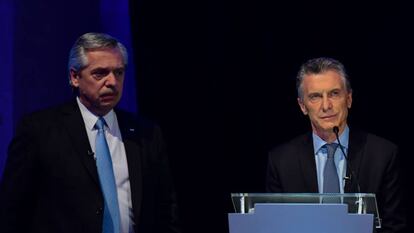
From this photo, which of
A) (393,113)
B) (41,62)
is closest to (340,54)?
(393,113)

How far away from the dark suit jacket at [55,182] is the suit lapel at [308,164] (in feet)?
2.77

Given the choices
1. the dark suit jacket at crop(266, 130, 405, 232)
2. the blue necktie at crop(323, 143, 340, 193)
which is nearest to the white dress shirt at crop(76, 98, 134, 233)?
the dark suit jacket at crop(266, 130, 405, 232)

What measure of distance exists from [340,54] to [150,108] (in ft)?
3.99

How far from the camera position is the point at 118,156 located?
3.51 meters

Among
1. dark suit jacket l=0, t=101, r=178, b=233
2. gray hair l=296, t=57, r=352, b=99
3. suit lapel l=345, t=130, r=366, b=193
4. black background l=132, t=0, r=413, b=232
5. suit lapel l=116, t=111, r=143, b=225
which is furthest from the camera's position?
black background l=132, t=0, r=413, b=232

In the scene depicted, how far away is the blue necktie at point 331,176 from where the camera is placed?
12.1 feet

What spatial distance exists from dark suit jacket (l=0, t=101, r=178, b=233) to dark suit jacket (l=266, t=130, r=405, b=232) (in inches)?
31.9

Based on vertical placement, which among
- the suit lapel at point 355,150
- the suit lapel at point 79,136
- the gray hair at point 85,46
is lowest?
the suit lapel at point 355,150

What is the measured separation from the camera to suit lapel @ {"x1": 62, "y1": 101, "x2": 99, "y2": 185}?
11.1 ft

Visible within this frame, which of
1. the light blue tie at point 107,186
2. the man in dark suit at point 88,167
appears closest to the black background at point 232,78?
the man in dark suit at point 88,167

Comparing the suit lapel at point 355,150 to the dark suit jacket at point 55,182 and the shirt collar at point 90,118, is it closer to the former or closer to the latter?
the dark suit jacket at point 55,182

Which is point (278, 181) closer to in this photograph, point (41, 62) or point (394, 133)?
point (394, 133)

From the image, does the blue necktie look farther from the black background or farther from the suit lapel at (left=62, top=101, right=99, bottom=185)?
the suit lapel at (left=62, top=101, right=99, bottom=185)

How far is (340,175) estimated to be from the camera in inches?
147
